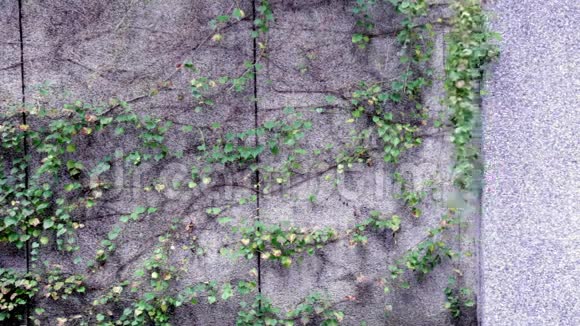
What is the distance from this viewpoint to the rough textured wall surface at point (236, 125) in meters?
3.04

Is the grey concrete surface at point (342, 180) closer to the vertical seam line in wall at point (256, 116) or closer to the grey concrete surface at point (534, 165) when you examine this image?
the vertical seam line in wall at point (256, 116)

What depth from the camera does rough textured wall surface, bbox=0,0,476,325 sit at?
3041mm

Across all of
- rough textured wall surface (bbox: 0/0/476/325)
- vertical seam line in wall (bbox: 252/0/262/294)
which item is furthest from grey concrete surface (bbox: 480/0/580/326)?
vertical seam line in wall (bbox: 252/0/262/294)

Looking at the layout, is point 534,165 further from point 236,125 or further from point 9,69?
point 9,69

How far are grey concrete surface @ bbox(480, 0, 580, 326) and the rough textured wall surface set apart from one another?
24cm

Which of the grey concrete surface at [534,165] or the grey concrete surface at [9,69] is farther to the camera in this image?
the grey concrete surface at [9,69]

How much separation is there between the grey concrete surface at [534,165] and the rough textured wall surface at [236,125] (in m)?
0.24

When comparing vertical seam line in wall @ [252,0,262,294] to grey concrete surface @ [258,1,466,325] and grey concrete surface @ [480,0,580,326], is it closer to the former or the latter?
grey concrete surface @ [258,1,466,325]

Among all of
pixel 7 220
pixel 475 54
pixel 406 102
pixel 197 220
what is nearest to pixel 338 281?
pixel 197 220

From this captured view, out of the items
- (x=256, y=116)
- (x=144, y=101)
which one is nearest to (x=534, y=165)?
(x=256, y=116)

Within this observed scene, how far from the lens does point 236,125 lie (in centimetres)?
307

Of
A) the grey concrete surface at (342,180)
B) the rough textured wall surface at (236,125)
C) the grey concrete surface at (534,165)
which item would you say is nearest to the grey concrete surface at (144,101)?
the rough textured wall surface at (236,125)

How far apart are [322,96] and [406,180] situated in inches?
25.3

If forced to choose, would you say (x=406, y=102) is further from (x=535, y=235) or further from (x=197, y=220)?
(x=197, y=220)
